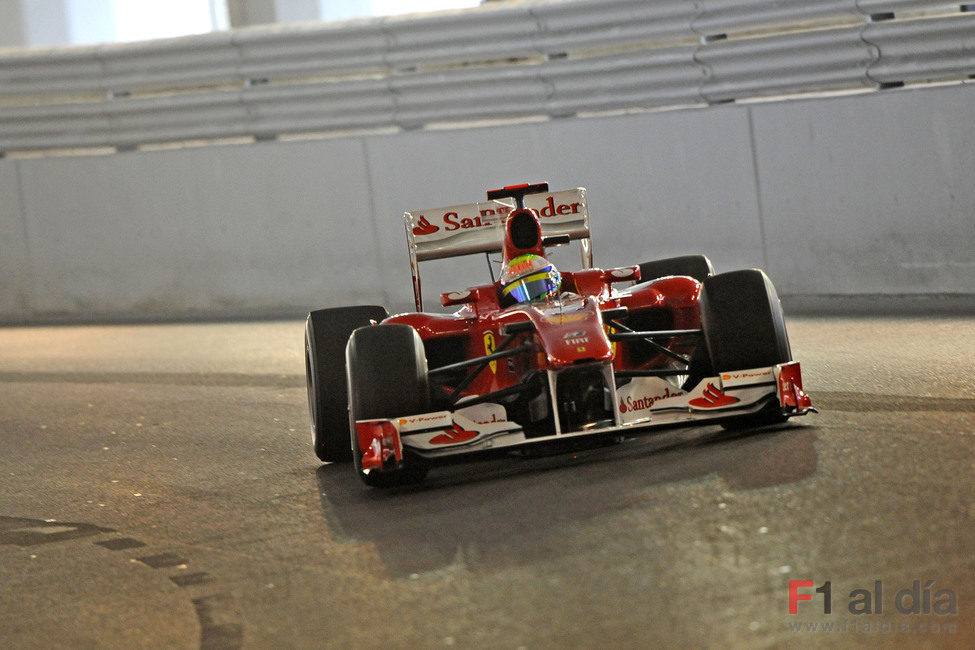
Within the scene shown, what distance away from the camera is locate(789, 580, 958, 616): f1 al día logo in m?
4.21

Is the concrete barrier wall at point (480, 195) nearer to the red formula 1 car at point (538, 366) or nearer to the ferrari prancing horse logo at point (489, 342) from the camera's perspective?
the red formula 1 car at point (538, 366)

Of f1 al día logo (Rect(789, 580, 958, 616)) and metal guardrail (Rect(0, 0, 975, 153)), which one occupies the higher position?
metal guardrail (Rect(0, 0, 975, 153))

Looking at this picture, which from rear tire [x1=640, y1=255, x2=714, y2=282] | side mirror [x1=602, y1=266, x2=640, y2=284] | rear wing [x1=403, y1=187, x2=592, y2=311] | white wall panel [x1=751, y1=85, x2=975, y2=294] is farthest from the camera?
white wall panel [x1=751, y1=85, x2=975, y2=294]

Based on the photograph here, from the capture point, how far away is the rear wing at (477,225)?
28.3 feet

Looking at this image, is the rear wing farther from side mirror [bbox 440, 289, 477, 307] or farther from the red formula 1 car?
side mirror [bbox 440, 289, 477, 307]

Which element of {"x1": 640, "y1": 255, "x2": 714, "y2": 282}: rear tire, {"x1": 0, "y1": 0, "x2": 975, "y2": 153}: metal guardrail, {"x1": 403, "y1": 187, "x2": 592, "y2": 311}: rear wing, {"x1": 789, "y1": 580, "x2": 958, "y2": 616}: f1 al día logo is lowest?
{"x1": 789, "y1": 580, "x2": 958, "y2": 616}: f1 al día logo

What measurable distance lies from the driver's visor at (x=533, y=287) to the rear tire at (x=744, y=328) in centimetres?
107

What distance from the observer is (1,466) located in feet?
28.0

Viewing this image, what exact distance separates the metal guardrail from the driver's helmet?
4.41 metres

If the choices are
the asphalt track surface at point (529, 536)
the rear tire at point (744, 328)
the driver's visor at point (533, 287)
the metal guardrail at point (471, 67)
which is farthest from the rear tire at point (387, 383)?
the metal guardrail at point (471, 67)

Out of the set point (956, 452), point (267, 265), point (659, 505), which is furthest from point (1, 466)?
point (267, 265)

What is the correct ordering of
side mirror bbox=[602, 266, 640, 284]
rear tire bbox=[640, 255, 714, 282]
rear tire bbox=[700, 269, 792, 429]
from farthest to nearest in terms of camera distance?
1. rear tire bbox=[640, 255, 714, 282]
2. side mirror bbox=[602, 266, 640, 284]
3. rear tire bbox=[700, 269, 792, 429]

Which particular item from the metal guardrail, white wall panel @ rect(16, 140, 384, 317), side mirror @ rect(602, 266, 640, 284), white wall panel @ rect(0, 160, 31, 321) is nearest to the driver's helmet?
side mirror @ rect(602, 266, 640, 284)

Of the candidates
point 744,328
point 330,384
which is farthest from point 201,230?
point 744,328
